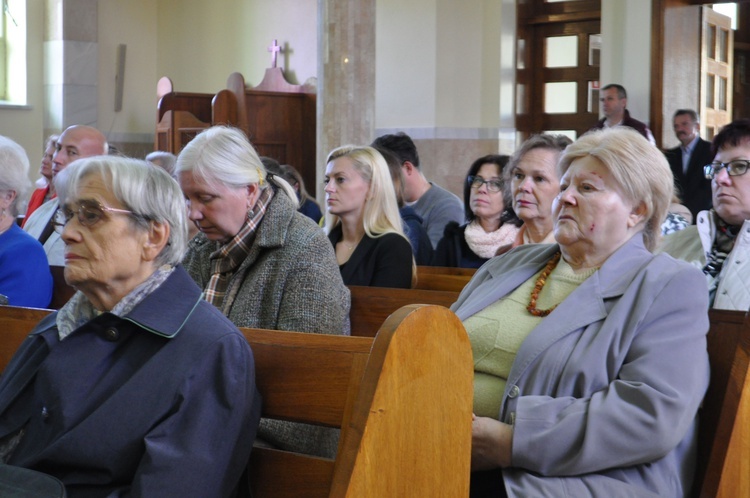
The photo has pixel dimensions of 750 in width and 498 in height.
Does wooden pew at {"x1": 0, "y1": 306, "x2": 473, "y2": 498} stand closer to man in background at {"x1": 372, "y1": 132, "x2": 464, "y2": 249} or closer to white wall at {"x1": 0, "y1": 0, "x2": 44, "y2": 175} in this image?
man in background at {"x1": 372, "y1": 132, "x2": 464, "y2": 249}

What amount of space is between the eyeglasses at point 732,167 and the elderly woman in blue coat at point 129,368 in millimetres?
1819

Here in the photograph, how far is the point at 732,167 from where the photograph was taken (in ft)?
10.3

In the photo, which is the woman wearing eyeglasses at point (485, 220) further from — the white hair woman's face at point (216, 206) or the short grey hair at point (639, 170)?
the short grey hair at point (639, 170)

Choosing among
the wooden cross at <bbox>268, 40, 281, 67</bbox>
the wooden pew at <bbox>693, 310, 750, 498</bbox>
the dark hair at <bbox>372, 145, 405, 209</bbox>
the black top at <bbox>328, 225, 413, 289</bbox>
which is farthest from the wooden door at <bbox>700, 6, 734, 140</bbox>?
the wooden pew at <bbox>693, 310, 750, 498</bbox>

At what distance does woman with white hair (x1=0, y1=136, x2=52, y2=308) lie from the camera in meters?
3.32

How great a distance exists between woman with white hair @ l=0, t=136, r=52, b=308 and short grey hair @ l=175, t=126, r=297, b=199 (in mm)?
828

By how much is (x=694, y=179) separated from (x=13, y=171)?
18.5 feet

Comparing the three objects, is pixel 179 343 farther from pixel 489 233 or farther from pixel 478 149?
pixel 478 149

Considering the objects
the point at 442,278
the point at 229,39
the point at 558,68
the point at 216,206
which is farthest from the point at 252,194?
the point at 229,39

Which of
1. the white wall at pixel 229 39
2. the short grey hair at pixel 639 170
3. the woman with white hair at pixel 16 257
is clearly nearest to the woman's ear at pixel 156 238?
the short grey hair at pixel 639 170

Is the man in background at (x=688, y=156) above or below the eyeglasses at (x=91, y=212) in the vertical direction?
above

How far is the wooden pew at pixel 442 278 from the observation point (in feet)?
12.5

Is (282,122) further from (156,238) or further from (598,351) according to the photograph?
(598,351)

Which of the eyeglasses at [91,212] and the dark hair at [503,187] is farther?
the dark hair at [503,187]
